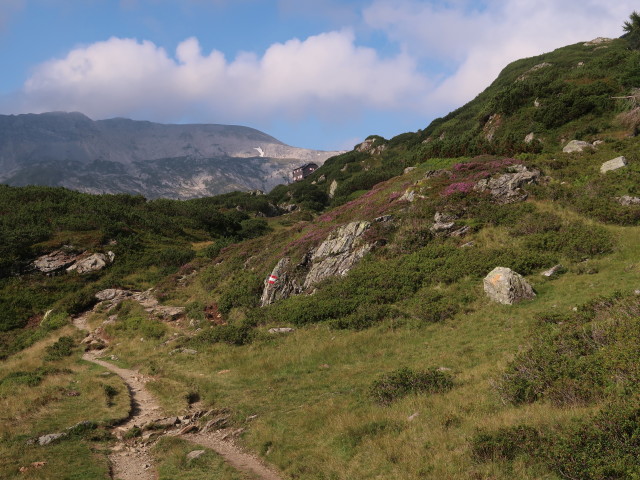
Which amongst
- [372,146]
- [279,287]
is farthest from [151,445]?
[372,146]

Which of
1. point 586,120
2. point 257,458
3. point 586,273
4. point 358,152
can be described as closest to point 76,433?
point 257,458

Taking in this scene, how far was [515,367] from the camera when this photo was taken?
11.2m

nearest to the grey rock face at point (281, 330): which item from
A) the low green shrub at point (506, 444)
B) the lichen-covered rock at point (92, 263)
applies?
the low green shrub at point (506, 444)

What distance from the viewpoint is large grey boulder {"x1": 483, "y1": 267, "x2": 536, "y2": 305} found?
18.8 m

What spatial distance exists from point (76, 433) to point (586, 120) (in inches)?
2202

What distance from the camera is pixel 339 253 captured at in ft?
104

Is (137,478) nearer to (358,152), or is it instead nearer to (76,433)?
(76,433)

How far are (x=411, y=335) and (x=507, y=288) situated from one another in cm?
552

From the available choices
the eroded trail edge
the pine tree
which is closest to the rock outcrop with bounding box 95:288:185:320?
the eroded trail edge

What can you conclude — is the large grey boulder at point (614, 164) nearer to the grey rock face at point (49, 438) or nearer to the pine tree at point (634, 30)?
the grey rock face at point (49, 438)

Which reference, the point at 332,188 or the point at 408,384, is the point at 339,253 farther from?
the point at 332,188

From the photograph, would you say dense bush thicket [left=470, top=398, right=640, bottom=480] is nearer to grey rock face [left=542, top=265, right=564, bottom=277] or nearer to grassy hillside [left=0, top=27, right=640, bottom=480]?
grassy hillside [left=0, top=27, right=640, bottom=480]

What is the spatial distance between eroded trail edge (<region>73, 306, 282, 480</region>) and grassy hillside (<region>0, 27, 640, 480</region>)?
1.43ft

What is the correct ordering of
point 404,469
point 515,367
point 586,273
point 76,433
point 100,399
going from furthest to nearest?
point 586,273, point 100,399, point 76,433, point 515,367, point 404,469
